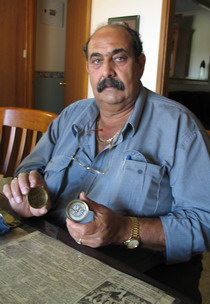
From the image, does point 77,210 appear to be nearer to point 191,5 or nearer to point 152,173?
point 152,173

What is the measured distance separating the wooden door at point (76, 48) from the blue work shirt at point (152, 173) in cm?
242

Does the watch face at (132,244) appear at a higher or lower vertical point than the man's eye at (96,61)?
lower

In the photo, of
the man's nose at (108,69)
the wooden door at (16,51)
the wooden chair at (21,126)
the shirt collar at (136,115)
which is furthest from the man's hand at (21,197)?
the wooden door at (16,51)

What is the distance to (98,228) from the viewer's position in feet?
2.64

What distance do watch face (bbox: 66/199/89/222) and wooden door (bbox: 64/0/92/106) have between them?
289cm

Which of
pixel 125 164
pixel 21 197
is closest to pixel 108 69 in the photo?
pixel 125 164

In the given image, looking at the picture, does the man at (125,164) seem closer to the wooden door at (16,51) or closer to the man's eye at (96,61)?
the man's eye at (96,61)

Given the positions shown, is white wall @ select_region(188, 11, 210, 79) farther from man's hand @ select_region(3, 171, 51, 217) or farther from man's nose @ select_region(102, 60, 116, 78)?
man's hand @ select_region(3, 171, 51, 217)

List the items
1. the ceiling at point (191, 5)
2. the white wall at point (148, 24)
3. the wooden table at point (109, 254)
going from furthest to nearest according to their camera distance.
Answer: the ceiling at point (191, 5), the white wall at point (148, 24), the wooden table at point (109, 254)

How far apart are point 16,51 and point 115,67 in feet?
8.24

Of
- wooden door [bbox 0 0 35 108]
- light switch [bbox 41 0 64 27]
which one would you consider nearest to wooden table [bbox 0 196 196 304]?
wooden door [bbox 0 0 35 108]

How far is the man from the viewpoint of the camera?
0.92m

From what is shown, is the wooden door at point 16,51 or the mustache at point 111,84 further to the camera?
the wooden door at point 16,51

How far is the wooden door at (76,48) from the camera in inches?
134
